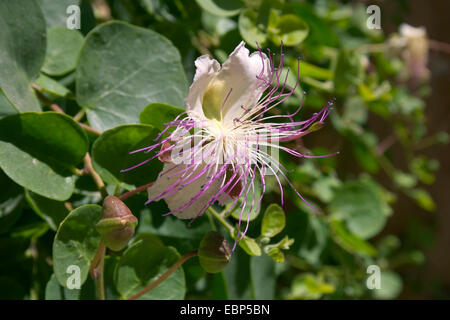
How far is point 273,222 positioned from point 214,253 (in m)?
0.12

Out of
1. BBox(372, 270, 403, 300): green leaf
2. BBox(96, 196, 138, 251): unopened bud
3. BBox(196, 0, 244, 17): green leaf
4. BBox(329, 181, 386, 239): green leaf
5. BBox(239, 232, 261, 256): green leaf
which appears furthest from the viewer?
BBox(372, 270, 403, 300): green leaf

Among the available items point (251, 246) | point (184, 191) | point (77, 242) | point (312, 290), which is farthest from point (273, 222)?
point (312, 290)

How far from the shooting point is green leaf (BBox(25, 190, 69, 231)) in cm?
65

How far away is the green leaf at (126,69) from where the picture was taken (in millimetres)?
711

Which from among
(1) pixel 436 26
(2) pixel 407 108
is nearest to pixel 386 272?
(2) pixel 407 108

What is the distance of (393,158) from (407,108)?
342mm

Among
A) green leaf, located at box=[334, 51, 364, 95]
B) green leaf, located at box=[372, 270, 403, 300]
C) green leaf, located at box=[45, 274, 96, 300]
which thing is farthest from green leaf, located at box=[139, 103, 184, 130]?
green leaf, located at box=[372, 270, 403, 300]

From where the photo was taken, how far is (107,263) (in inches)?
27.6

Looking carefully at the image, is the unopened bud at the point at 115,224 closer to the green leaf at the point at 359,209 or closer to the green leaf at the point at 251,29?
the green leaf at the point at 251,29

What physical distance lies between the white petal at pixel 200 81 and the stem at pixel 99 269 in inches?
7.9

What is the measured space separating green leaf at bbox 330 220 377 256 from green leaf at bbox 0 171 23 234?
69 centimetres

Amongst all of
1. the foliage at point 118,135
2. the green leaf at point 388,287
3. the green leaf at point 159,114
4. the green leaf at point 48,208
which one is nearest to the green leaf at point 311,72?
the foliage at point 118,135

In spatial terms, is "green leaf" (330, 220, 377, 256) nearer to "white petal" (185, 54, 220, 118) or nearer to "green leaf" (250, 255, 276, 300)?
"green leaf" (250, 255, 276, 300)
